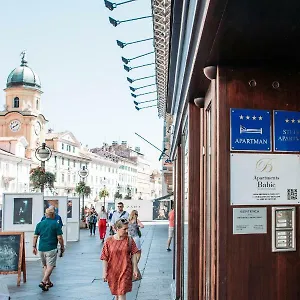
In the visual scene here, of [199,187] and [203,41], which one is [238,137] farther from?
[199,187]

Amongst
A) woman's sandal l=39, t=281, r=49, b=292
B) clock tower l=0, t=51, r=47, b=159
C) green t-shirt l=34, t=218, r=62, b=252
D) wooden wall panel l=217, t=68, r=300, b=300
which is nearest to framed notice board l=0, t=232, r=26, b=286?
woman's sandal l=39, t=281, r=49, b=292

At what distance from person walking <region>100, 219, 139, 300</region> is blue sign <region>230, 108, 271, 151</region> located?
3404 mm

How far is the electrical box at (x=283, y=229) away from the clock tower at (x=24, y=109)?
9447 cm

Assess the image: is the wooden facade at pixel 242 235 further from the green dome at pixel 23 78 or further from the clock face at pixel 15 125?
the green dome at pixel 23 78

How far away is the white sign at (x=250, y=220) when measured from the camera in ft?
12.2

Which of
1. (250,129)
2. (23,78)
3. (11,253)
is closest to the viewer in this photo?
(250,129)

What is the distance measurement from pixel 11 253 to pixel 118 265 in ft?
17.4

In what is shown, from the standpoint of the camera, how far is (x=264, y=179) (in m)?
3.80

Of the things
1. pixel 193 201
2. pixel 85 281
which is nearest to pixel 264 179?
pixel 193 201

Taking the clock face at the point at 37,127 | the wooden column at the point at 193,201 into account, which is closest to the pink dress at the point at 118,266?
the wooden column at the point at 193,201

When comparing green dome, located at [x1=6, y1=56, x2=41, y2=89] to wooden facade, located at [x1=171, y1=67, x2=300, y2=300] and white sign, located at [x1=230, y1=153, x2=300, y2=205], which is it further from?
white sign, located at [x1=230, y1=153, x2=300, y2=205]

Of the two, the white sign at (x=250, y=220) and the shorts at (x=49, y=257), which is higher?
the white sign at (x=250, y=220)

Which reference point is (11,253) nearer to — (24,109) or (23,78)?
(24,109)

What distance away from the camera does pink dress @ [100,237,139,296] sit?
22.6ft
